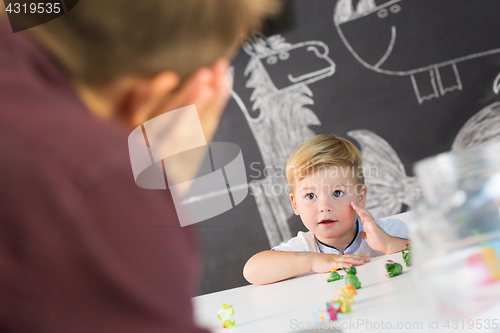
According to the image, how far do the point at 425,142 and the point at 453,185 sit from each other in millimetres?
1310

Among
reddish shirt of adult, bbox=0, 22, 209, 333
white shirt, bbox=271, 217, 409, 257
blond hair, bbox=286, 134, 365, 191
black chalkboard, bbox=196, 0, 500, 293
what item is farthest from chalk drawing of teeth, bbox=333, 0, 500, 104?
reddish shirt of adult, bbox=0, 22, 209, 333

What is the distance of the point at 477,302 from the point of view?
0.73 feet

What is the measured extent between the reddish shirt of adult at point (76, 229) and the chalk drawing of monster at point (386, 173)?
140 centimetres

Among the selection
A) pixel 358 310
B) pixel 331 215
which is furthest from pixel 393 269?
pixel 331 215

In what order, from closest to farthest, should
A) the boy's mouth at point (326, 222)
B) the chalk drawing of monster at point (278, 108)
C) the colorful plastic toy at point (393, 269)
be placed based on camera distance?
1. the colorful plastic toy at point (393, 269)
2. the boy's mouth at point (326, 222)
3. the chalk drawing of monster at point (278, 108)

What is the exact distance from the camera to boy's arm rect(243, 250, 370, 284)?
0.89 m

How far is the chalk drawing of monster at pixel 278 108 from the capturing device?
4.98 ft

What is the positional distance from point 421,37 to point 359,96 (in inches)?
12.1

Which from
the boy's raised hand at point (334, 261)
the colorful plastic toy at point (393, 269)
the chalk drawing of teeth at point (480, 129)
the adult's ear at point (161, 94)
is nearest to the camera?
the adult's ear at point (161, 94)

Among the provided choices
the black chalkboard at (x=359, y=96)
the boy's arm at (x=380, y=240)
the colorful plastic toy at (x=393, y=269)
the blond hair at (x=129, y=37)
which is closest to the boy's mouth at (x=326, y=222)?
the boy's arm at (x=380, y=240)

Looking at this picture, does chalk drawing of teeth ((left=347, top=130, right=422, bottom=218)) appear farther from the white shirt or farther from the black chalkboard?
the white shirt

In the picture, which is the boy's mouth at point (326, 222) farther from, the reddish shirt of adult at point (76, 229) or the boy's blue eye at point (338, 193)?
the reddish shirt of adult at point (76, 229)

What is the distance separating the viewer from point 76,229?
13 centimetres

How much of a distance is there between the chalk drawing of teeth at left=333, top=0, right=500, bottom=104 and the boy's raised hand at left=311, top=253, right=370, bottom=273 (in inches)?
32.9
